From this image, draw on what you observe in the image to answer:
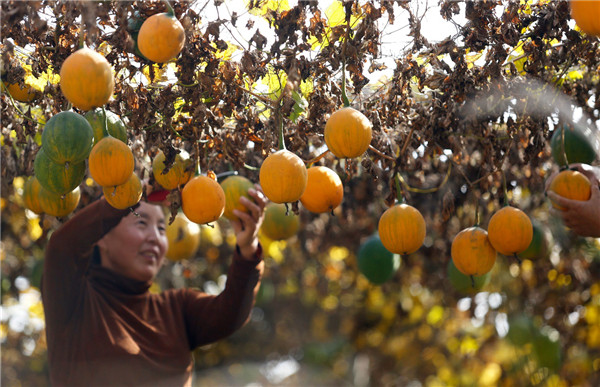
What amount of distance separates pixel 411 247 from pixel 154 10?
→ 1.33 metres

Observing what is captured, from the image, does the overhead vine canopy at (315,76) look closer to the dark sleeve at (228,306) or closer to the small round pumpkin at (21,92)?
the small round pumpkin at (21,92)

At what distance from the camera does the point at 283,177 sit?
257 centimetres

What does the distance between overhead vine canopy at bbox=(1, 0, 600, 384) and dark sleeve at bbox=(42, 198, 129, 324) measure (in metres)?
0.38

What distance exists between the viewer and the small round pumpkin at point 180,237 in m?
4.68

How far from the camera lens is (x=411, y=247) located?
9.78 ft

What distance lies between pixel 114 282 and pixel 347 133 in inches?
71.1

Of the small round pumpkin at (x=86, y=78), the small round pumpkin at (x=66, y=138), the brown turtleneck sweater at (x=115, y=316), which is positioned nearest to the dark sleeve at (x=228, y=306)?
the brown turtleneck sweater at (x=115, y=316)

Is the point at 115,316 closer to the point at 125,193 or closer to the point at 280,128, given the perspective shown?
the point at 125,193

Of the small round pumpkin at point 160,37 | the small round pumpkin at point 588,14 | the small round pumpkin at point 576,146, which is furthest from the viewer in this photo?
the small round pumpkin at point 576,146

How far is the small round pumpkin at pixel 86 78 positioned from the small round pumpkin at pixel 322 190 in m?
0.92

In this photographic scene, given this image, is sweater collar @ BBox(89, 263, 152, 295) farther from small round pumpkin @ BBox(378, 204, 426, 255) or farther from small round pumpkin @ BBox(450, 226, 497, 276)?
small round pumpkin @ BBox(450, 226, 497, 276)

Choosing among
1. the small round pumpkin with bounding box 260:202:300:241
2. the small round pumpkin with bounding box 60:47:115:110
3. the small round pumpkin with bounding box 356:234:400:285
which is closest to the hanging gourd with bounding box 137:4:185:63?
the small round pumpkin with bounding box 60:47:115:110

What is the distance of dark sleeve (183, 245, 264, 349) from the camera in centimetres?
382

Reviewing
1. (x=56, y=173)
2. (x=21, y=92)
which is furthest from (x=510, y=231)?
(x=21, y=92)
